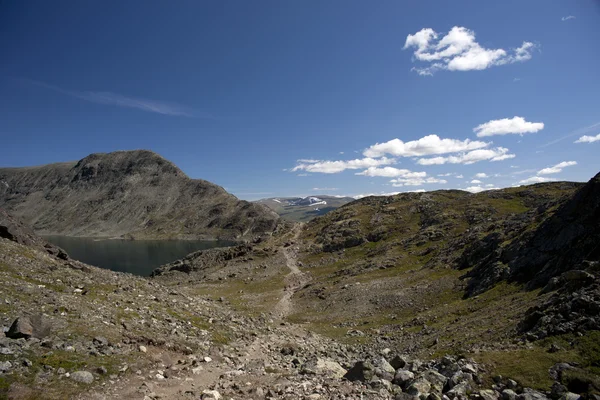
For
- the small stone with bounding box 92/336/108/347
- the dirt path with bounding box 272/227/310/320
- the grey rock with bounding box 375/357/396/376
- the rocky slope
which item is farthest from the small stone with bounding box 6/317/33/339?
the dirt path with bounding box 272/227/310/320

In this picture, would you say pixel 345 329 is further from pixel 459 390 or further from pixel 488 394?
pixel 488 394

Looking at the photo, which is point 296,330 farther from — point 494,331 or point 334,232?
point 334,232

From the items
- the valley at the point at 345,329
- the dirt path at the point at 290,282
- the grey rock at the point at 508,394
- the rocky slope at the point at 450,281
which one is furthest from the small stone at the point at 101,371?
the dirt path at the point at 290,282

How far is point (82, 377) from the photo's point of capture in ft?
47.0

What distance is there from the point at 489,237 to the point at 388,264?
20396 mm

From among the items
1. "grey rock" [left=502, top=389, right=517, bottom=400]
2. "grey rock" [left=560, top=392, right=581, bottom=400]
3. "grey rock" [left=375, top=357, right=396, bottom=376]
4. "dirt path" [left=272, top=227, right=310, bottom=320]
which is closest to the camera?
"grey rock" [left=560, top=392, right=581, bottom=400]

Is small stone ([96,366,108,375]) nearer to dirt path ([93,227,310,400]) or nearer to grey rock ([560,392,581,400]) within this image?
dirt path ([93,227,310,400])

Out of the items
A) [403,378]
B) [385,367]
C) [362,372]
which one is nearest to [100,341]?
[362,372]

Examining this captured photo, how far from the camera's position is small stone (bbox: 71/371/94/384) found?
1417cm

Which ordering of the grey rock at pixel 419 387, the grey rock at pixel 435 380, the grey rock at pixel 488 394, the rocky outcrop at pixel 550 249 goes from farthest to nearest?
the rocky outcrop at pixel 550 249
the grey rock at pixel 435 380
the grey rock at pixel 419 387
the grey rock at pixel 488 394

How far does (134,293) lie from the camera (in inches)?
1160

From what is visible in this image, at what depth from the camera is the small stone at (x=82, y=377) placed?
14.2 m

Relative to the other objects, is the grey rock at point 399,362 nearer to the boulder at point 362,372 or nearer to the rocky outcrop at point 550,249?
the boulder at point 362,372

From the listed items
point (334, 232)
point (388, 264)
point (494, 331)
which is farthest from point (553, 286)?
point (334, 232)
